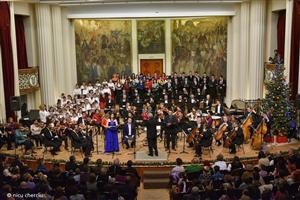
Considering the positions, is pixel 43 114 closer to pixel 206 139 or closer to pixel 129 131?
pixel 129 131

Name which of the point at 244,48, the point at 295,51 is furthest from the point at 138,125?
the point at 244,48

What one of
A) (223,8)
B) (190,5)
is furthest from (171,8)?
(223,8)

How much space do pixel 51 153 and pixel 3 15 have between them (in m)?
7.35

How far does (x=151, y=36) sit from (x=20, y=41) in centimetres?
945

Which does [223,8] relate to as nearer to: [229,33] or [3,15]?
[229,33]

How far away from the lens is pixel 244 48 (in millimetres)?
24984

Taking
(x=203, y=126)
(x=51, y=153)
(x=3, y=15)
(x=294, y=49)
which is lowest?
(x=51, y=153)

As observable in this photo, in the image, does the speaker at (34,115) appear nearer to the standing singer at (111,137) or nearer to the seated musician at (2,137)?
the seated musician at (2,137)

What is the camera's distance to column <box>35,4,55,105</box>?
77.7ft

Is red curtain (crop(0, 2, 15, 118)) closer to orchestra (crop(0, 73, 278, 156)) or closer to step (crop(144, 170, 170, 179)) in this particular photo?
orchestra (crop(0, 73, 278, 156))

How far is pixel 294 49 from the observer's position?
1959 cm

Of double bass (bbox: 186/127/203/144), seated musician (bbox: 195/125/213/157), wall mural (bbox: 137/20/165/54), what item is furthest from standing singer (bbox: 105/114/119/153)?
wall mural (bbox: 137/20/165/54)

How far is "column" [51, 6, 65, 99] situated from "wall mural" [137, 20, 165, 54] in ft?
20.2

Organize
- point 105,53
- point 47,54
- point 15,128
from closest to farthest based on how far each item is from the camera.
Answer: point 15,128 → point 47,54 → point 105,53
